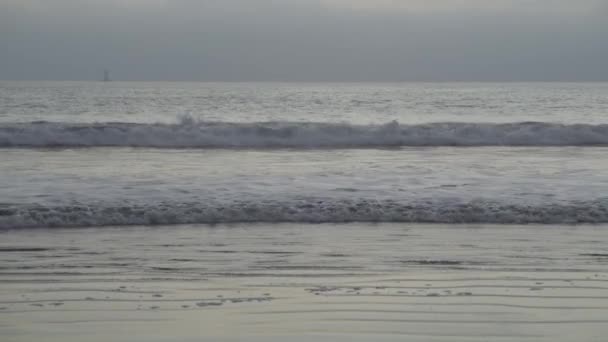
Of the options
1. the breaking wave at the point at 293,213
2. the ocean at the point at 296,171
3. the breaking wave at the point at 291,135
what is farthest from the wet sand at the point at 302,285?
the breaking wave at the point at 291,135

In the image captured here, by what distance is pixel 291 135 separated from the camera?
2397 cm

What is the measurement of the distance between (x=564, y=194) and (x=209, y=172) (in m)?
5.90

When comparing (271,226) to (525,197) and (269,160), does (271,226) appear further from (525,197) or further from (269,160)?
(269,160)

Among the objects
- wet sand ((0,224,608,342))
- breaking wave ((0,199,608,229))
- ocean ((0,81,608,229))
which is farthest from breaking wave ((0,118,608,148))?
wet sand ((0,224,608,342))

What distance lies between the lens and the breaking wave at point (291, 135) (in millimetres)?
22344

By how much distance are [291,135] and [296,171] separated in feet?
32.2

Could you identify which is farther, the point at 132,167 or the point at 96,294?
the point at 132,167

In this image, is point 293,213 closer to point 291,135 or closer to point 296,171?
point 296,171

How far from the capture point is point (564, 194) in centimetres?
1073

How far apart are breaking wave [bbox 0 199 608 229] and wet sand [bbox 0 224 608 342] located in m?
0.51

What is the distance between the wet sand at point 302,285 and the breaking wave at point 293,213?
20.1 inches

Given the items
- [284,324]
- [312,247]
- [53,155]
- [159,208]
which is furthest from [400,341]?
[53,155]

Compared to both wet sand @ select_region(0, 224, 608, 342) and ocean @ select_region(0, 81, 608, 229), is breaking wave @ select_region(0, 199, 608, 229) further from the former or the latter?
wet sand @ select_region(0, 224, 608, 342)

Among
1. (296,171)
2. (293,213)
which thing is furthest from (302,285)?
(296,171)
